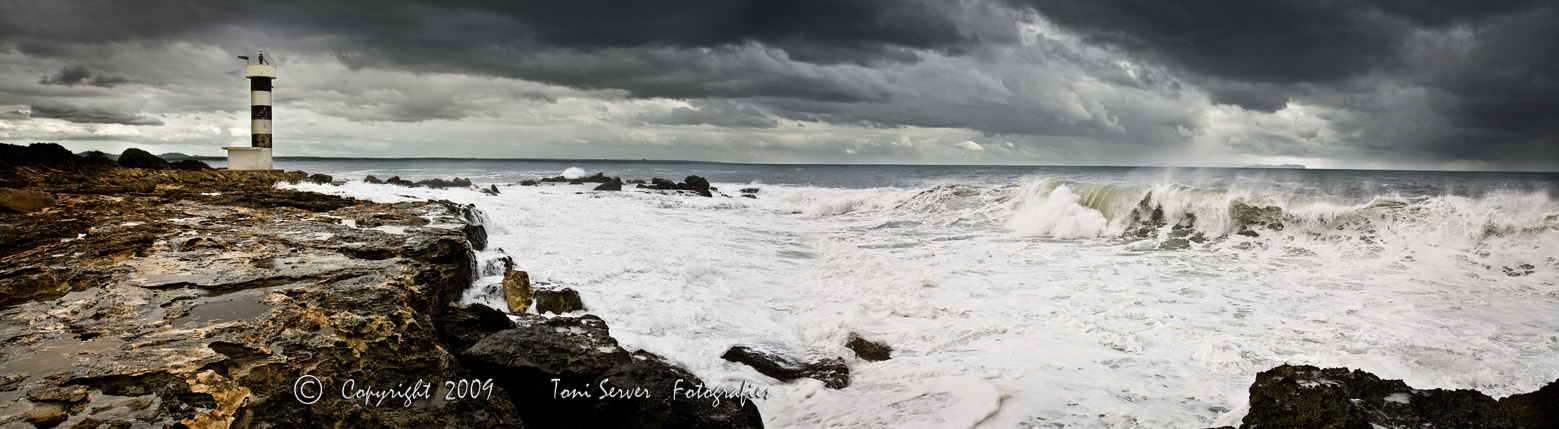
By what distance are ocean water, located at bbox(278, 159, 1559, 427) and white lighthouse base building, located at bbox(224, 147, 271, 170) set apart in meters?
10.7

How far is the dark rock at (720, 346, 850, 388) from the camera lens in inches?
202

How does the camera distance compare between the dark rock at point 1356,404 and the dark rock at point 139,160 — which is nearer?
the dark rock at point 1356,404

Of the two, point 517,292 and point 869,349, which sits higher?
point 517,292

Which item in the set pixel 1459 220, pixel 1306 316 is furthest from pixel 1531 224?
pixel 1306 316

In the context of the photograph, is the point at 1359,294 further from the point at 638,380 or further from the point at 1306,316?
the point at 638,380

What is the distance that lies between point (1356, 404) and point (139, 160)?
66.4 ft

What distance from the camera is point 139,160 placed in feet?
49.6

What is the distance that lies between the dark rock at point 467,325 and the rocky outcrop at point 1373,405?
14.5ft

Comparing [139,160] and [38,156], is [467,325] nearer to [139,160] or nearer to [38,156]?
[38,156]

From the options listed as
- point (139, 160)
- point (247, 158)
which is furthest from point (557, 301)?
point (247, 158)

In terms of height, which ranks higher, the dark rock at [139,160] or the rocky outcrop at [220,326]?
the dark rock at [139,160]

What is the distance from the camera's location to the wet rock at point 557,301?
634 centimetres

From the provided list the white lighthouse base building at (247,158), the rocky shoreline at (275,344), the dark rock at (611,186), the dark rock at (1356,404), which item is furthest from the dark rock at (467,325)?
the dark rock at (611,186)

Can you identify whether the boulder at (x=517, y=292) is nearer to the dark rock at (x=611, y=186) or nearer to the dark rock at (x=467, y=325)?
the dark rock at (x=467, y=325)
